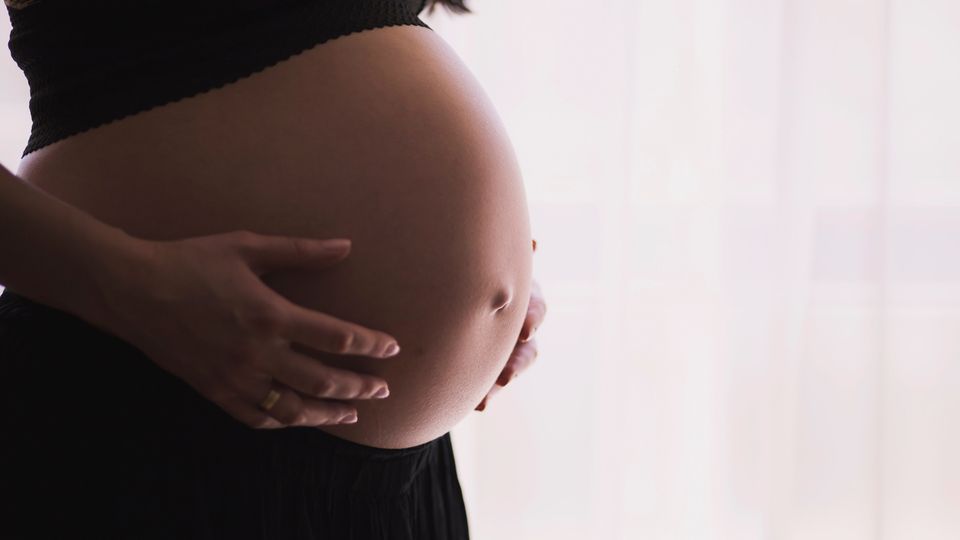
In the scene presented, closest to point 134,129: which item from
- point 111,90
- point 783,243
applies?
point 111,90

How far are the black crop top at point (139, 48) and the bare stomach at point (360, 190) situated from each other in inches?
0.5

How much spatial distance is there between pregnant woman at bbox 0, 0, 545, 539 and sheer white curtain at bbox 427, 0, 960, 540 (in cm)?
93

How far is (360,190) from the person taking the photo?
0.62 m

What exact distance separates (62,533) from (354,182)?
0.98 ft

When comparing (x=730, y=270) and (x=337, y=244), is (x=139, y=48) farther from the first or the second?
(x=730, y=270)

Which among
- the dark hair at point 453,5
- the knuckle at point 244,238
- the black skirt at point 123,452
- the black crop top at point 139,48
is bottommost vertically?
the black skirt at point 123,452

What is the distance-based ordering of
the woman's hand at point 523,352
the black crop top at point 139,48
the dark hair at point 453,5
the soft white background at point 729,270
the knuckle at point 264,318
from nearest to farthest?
the knuckle at point 264,318 → the black crop top at point 139,48 → the woman's hand at point 523,352 → the dark hair at point 453,5 → the soft white background at point 729,270

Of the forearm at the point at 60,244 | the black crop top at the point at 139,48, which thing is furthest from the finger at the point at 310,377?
the black crop top at the point at 139,48

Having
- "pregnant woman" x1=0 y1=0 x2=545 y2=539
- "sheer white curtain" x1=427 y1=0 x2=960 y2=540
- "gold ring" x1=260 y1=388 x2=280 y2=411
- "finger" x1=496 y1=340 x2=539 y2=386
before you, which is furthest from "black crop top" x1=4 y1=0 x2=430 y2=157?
"sheer white curtain" x1=427 y1=0 x2=960 y2=540

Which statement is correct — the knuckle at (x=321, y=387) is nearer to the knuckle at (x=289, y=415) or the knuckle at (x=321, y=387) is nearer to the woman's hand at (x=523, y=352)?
the knuckle at (x=289, y=415)

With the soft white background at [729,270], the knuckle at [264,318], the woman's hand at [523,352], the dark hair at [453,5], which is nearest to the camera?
the knuckle at [264,318]

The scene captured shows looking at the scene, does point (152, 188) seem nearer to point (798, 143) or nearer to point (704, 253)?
point (704, 253)

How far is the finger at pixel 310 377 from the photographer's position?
52cm

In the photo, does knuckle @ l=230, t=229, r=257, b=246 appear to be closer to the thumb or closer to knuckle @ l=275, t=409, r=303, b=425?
the thumb
